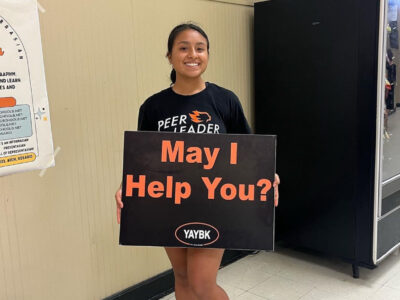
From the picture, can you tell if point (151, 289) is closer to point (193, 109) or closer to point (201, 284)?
point (201, 284)

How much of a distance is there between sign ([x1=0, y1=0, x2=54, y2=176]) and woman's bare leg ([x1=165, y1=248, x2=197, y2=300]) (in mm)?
668

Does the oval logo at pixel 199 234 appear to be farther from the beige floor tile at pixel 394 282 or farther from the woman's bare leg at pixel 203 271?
the beige floor tile at pixel 394 282

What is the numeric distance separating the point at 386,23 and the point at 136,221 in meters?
1.77

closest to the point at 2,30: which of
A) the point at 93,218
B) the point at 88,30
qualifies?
the point at 88,30

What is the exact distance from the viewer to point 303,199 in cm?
271

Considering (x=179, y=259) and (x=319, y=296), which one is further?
(x=319, y=296)

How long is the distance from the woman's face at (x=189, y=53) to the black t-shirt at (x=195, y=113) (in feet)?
0.31

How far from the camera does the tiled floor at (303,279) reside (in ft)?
7.79

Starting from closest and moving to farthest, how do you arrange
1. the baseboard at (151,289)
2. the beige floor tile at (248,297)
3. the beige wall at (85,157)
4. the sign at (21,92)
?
the sign at (21,92)
the beige wall at (85,157)
the baseboard at (151,289)
the beige floor tile at (248,297)

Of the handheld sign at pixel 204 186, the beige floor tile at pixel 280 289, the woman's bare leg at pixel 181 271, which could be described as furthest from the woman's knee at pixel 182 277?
the beige floor tile at pixel 280 289

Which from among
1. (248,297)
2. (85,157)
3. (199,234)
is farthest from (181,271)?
(248,297)

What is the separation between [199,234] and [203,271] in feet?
0.56

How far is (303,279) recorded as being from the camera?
257 cm

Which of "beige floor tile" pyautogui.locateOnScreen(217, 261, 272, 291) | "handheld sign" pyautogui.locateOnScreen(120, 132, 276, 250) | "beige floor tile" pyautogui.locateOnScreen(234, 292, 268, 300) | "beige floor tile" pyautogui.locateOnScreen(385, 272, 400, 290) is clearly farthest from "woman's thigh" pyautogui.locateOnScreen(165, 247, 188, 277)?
"beige floor tile" pyautogui.locateOnScreen(385, 272, 400, 290)
